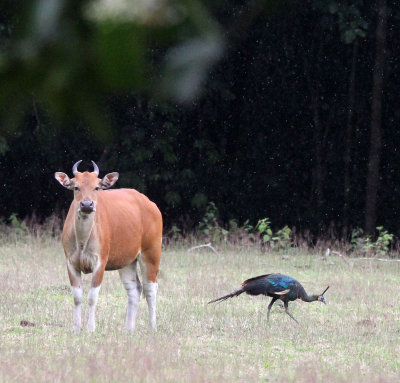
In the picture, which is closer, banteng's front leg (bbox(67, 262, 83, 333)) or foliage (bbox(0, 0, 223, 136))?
foliage (bbox(0, 0, 223, 136))

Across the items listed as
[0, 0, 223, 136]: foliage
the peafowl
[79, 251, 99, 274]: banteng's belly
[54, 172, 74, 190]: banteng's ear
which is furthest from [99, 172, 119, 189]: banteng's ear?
[0, 0, 223, 136]: foliage

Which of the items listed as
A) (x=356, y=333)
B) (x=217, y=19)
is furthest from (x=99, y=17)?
(x=356, y=333)

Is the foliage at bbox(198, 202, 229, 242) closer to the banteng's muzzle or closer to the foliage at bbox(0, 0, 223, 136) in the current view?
the banteng's muzzle

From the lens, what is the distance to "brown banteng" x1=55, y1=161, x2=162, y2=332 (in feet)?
26.2

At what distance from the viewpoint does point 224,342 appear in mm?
7625

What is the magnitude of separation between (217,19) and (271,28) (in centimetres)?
33

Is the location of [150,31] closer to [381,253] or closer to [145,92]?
[145,92]

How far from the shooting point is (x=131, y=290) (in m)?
8.51

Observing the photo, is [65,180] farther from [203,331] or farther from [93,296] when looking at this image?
[203,331]

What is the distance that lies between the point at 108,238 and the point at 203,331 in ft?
3.94

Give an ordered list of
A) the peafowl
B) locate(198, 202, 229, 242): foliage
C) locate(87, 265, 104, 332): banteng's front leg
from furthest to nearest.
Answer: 1. locate(198, 202, 229, 242): foliage
2. the peafowl
3. locate(87, 265, 104, 332): banteng's front leg

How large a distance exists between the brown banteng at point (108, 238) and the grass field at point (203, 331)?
0.35m

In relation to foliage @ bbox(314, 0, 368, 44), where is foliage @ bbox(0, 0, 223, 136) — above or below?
below

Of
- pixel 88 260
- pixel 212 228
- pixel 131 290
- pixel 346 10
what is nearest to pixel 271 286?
pixel 131 290
